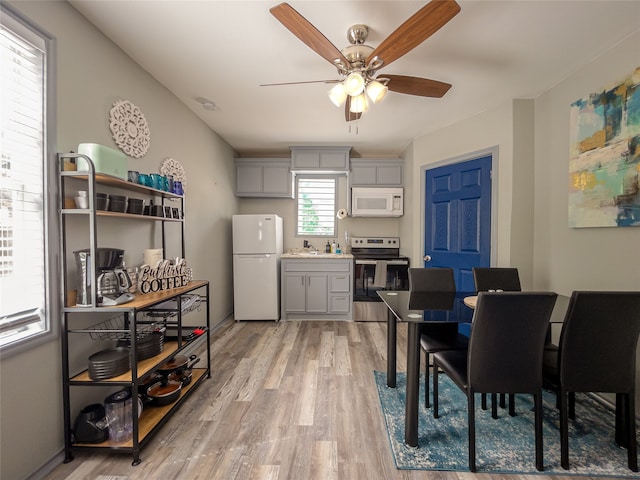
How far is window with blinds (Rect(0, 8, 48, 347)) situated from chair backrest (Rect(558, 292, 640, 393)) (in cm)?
269

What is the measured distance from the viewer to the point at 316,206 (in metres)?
4.65

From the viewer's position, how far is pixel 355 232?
4609 millimetres

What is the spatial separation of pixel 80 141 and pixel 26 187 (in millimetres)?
420

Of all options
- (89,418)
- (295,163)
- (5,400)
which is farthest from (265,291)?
(5,400)

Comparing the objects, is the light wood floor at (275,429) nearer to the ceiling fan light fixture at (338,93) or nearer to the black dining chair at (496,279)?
the black dining chair at (496,279)

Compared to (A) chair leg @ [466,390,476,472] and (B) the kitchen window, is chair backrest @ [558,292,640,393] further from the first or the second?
(B) the kitchen window

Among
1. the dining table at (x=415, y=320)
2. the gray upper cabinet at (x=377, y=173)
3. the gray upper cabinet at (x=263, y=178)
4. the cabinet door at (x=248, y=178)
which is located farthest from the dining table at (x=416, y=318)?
the cabinet door at (x=248, y=178)

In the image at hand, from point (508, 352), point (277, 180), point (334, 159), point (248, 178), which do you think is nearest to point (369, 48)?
point (508, 352)

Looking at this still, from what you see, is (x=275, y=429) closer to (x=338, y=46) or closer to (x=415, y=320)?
(x=415, y=320)

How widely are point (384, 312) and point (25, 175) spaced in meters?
3.78

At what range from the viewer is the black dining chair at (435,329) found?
2.00 m

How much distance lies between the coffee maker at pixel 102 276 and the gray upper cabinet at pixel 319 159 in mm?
2888

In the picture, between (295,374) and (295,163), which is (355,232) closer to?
(295,163)

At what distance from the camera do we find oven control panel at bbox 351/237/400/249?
4.40 m
